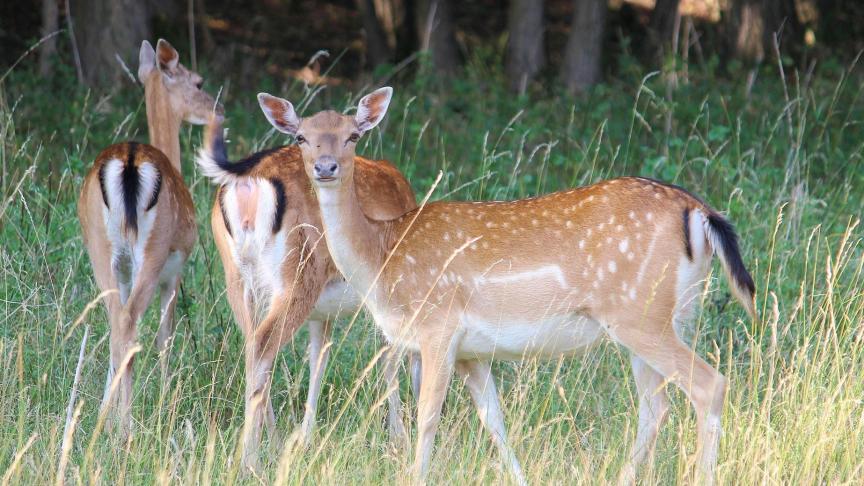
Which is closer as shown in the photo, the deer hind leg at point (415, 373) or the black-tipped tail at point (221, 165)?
the black-tipped tail at point (221, 165)

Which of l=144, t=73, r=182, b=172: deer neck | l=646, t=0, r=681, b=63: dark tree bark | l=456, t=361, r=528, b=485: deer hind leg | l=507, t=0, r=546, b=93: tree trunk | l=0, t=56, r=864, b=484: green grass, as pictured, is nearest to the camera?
l=0, t=56, r=864, b=484: green grass

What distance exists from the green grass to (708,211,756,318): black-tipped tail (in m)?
0.24

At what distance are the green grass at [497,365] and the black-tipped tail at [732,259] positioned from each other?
24cm

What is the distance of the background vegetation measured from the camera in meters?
4.32

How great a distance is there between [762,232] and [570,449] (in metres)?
2.39

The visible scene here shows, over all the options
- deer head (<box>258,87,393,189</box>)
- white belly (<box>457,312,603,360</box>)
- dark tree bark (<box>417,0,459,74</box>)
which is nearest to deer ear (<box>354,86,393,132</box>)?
deer head (<box>258,87,393,189</box>)

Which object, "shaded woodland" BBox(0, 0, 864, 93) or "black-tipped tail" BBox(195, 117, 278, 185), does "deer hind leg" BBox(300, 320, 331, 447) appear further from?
"shaded woodland" BBox(0, 0, 864, 93)

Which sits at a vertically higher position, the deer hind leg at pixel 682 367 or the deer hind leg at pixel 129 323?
the deer hind leg at pixel 682 367

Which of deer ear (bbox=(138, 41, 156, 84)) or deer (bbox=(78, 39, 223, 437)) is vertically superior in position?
deer ear (bbox=(138, 41, 156, 84))

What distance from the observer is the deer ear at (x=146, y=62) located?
20.9 ft

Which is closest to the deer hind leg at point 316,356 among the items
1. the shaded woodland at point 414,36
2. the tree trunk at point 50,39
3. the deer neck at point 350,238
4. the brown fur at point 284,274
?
the brown fur at point 284,274

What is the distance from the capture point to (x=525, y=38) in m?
11.4

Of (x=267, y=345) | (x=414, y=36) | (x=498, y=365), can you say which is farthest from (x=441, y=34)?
(x=267, y=345)

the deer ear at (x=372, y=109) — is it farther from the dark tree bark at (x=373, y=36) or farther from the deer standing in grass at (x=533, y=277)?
the dark tree bark at (x=373, y=36)
